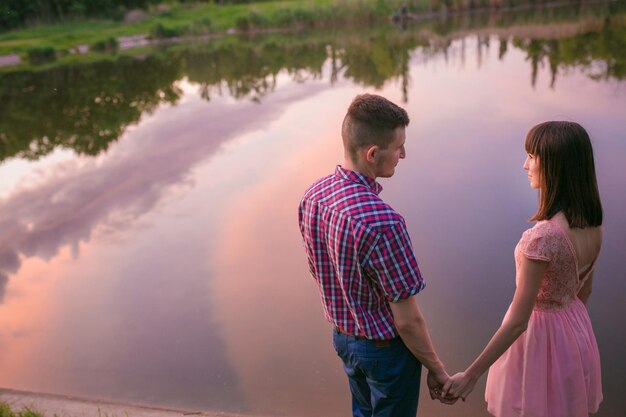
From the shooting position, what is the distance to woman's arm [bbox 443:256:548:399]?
196 cm

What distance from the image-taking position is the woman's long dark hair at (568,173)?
1.91 metres

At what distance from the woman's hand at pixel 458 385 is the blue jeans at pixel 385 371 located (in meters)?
0.13

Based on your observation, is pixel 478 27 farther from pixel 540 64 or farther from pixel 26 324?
pixel 26 324

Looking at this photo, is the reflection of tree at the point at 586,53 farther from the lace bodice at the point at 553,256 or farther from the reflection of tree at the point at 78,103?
the lace bodice at the point at 553,256

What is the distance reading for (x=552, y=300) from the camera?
2057 millimetres

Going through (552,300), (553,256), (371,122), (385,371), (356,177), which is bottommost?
(385,371)

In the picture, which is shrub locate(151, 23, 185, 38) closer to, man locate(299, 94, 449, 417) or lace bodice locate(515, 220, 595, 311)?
man locate(299, 94, 449, 417)

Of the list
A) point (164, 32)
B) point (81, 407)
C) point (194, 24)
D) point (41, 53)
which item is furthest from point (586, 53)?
point (194, 24)

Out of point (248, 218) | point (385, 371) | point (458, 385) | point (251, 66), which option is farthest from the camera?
point (251, 66)

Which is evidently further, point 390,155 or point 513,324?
point 513,324

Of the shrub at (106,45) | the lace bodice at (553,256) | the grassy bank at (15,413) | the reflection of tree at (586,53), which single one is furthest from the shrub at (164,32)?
the lace bodice at (553,256)

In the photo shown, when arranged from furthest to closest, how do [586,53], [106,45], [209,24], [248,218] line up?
1. [209,24]
2. [106,45]
3. [586,53]
4. [248,218]

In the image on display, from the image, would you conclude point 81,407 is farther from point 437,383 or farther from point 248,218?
point 248,218

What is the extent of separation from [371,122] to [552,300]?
93cm
